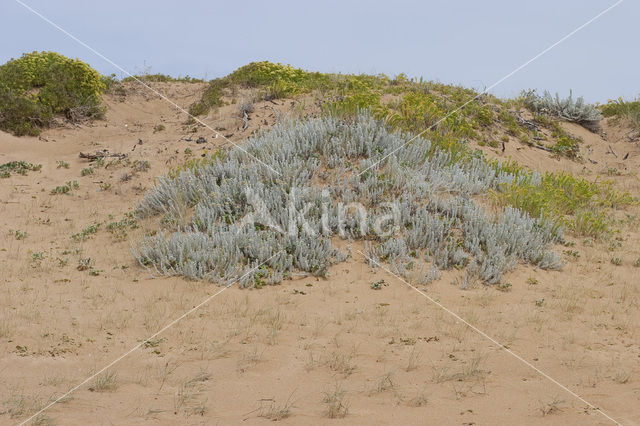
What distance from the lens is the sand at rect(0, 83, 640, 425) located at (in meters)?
5.09

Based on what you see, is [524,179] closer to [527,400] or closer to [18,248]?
[527,400]

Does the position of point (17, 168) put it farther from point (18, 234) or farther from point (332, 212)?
point (332, 212)

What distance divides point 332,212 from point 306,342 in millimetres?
3301

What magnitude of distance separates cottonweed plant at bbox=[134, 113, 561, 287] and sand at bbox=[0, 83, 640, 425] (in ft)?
1.14

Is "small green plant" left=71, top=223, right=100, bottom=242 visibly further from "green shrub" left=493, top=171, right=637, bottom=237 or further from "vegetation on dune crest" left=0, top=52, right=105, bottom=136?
"green shrub" left=493, top=171, right=637, bottom=237

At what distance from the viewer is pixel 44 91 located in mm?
16625

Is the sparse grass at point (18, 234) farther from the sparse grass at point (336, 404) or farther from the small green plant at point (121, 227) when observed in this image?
the sparse grass at point (336, 404)

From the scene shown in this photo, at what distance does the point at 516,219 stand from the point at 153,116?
12.6 m

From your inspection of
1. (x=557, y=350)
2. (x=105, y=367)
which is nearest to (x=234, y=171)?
(x=105, y=367)

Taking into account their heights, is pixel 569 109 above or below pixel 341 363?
above

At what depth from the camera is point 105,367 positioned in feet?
19.8

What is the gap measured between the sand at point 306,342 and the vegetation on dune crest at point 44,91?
5784 millimetres

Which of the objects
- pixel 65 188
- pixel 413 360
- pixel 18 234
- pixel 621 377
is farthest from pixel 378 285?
pixel 65 188

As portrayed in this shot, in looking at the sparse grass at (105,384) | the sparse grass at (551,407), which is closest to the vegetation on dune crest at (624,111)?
the sparse grass at (551,407)
